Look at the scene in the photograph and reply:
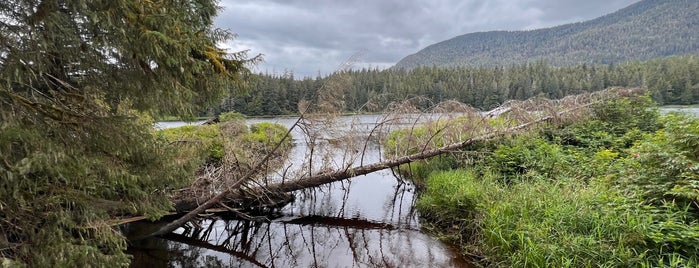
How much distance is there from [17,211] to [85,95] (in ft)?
3.83

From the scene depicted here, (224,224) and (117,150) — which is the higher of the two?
(117,150)

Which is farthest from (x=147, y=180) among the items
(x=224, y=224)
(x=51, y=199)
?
(x=224, y=224)

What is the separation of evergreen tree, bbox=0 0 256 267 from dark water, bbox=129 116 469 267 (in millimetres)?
4119

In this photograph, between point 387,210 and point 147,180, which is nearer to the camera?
point 147,180

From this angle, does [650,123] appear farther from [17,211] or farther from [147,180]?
[17,211]

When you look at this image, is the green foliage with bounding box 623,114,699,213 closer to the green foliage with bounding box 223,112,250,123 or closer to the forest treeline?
the green foliage with bounding box 223,112,250,123

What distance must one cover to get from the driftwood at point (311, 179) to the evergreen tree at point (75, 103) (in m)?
4.17

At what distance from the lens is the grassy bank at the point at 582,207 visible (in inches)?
200

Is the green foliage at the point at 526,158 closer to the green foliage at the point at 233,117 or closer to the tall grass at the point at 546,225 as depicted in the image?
the tall grass at the point at 546,225

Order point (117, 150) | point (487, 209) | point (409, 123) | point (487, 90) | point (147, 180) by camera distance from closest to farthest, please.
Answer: point (117, 150) → point (147, 180) → point (487, 209) → point (409, 123) → point (487, 90)

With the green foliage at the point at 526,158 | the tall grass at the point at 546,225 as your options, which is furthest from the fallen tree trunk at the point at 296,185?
the tall grass at the point at 546,225

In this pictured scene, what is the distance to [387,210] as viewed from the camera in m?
11.5

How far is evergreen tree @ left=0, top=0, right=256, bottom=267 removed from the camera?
9.81ft

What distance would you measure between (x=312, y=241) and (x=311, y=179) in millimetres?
1803
